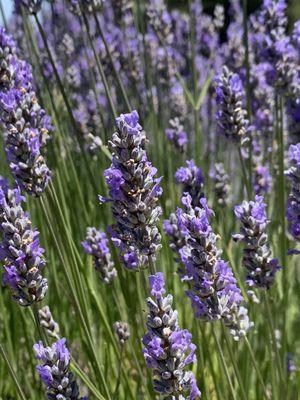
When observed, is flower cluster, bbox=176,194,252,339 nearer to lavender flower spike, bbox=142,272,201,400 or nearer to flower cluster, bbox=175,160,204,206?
lavender flower spike, bbox=142,272,201,400

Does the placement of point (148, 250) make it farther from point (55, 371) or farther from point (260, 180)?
point (260, 180)

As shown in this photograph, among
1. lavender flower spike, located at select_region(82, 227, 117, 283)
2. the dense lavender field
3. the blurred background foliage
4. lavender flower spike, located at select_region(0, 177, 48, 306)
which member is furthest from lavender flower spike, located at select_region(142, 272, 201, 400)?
the blurred background foliage

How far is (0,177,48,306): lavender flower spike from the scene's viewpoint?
1.60m

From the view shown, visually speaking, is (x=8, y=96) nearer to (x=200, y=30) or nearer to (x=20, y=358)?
(x=20, y=358)

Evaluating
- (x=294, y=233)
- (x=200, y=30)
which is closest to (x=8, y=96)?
(x=294, y=233)

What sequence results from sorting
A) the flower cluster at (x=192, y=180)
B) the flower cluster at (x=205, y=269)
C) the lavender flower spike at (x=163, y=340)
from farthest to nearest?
the flower cluster at (x=192, y=180)
the flower cluster at (x=205, y=269)
the lavender flower spike at (x=163, y=340)

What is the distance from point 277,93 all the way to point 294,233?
1.07m

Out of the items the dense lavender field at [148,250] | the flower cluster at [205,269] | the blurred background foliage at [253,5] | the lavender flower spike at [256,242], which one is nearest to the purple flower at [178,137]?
the dense lavender field at [148,250]

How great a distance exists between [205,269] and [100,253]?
83 centimetres

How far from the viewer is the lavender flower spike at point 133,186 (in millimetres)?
1530

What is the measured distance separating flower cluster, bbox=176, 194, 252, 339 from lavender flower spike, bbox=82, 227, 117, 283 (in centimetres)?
69

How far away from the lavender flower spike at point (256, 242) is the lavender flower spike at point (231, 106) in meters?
0.57

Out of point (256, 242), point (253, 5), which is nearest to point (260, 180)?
point (256, 242)

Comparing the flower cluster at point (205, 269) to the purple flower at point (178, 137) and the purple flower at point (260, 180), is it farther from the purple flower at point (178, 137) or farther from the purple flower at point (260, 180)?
the purple flower at point (178, 137)
